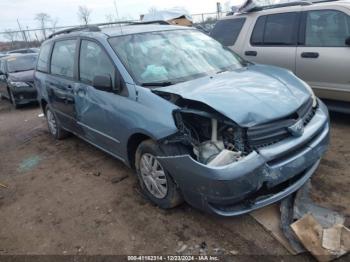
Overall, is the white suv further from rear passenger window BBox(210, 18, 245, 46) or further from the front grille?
the front grille

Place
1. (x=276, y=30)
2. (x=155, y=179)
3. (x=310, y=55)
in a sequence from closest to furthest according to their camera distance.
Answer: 1. (x=155, y=179)
2. (x=310, y=55)
3. (x=276, y=30)

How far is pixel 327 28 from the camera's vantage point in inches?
201

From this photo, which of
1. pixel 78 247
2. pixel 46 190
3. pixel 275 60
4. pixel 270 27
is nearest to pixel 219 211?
pixel 78 247

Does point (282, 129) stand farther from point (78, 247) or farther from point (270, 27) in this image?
point (270, 27)

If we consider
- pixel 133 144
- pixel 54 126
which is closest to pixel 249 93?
pixel 133 144

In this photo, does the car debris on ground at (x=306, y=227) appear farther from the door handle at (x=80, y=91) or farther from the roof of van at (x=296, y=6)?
the roof of van at (x=296, y=6)

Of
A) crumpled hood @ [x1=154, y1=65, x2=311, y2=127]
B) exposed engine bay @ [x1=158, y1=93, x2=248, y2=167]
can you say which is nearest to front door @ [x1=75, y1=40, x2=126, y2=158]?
crumpled hood @ [x1=154, y1=65, x2=311, y2=127]

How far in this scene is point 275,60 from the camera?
223 inches

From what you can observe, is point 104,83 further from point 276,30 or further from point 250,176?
point 276,30

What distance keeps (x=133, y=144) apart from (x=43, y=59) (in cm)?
322

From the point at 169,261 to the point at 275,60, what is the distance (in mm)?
3899

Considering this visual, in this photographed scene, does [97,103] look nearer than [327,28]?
Yes

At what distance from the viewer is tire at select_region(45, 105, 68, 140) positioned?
6.08 m

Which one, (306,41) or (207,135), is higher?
(306,41)
